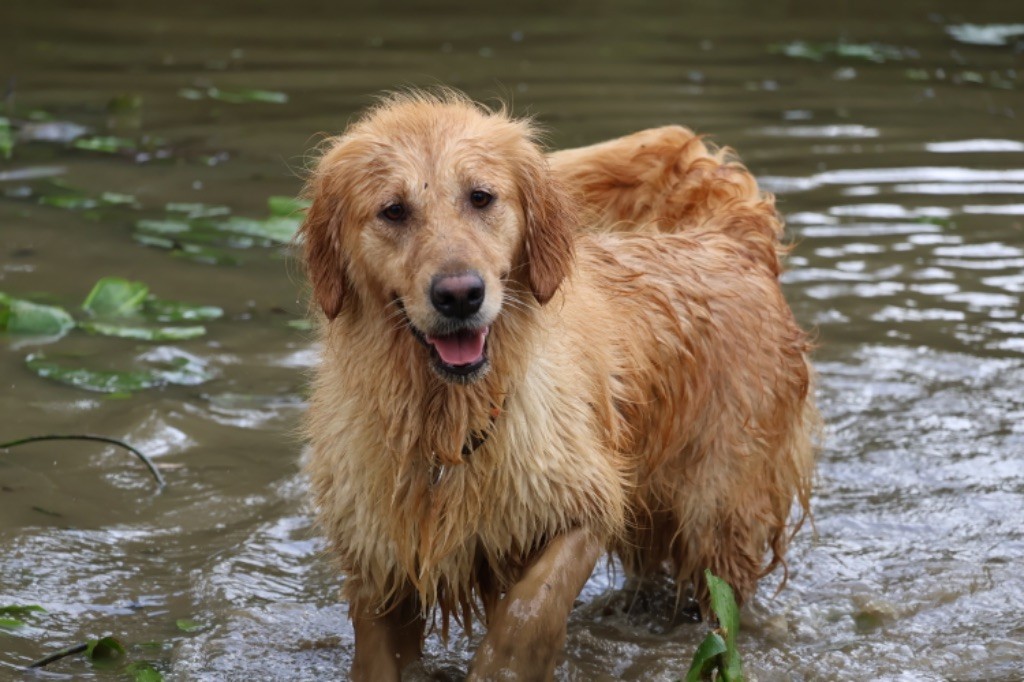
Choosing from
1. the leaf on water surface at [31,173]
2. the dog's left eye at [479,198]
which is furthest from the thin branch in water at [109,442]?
the leaf on water surface at [31,173]

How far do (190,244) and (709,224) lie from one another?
4.47 m

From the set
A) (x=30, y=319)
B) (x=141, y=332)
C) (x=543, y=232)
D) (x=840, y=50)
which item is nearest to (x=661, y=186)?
(x=543, y=232)

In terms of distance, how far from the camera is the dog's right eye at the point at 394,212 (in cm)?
462

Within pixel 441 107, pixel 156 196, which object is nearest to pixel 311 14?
pixel 156 196

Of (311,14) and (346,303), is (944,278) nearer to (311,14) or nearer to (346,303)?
(346,303)

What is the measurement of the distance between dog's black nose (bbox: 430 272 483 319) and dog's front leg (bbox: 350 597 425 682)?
1.17 metres

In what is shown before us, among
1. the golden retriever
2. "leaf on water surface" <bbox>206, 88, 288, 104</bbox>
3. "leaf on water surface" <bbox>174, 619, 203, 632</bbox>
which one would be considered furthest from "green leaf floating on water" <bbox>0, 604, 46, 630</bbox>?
"leaf on water surface" <bbox>206, 88, 288, 104</bbox>

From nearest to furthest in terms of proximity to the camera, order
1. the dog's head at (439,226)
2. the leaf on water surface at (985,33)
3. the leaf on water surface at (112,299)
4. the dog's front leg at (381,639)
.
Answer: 1. the dog's head at (439,226)
2. the dog's front leg at (381,639)
3. the leaf on water surface at (112,299)
4. the leaf on water surface at (985,33)

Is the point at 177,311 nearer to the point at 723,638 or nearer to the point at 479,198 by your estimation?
the point at 479,198

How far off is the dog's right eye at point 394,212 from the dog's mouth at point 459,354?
29 cm

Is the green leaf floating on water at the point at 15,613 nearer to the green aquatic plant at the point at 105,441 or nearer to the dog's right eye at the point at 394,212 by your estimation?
the green aquatic plant at the point at 105,441

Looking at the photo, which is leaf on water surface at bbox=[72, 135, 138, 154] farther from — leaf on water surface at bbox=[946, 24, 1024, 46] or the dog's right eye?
leaf on water surface at bbox=[946, 24, 1024, 46]

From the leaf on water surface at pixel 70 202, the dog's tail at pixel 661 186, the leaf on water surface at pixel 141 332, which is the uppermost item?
the dog's tail at pixel 661 186

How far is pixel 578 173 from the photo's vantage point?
6.38 m
